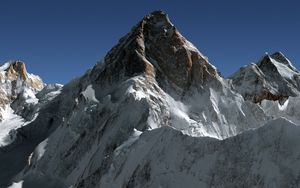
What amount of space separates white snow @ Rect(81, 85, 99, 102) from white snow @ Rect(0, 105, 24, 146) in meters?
20.3

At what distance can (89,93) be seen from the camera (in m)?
72.9

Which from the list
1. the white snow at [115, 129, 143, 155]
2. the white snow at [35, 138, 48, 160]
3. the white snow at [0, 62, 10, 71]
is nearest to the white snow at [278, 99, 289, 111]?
the white snow at [115, 129, 143, 155]

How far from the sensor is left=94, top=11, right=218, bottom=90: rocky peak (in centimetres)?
7275

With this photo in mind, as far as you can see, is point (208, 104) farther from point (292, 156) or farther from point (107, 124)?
point (292, 156)

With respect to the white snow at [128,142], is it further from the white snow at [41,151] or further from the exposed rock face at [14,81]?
the exposed rock face at [14,81]

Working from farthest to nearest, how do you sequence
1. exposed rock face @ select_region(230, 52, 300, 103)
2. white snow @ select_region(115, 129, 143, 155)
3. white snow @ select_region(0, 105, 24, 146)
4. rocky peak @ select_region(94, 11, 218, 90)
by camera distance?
white snow @ select_region(0, 105, 24, 146)
exposed rock face @ select_region(230, 52, 300, 103)
rocky peak @ select_region(94, 11, 218, 90)
white snow @ select_region(115, 129, 143, 155)

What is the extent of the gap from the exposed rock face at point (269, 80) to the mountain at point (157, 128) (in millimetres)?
335

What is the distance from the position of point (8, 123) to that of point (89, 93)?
112 ft

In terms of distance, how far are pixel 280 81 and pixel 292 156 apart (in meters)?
66.5

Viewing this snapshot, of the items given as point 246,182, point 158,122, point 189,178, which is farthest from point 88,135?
point 246,182

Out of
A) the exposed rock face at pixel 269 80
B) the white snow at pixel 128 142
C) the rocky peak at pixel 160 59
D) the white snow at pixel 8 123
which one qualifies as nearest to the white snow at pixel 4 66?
the white snow at pixel 8 123

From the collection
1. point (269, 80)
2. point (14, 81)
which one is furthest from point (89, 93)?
point (14, 81)

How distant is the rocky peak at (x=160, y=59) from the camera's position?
7275 centimetres

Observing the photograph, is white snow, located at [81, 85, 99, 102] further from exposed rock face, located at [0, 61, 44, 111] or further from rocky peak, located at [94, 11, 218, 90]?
exposed rock face, located at [0, 61, 44, 111]
